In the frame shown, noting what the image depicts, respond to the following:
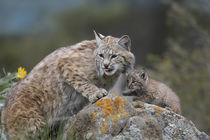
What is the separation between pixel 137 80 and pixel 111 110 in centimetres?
175

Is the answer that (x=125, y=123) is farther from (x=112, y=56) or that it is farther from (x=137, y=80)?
(x=137, y=80)

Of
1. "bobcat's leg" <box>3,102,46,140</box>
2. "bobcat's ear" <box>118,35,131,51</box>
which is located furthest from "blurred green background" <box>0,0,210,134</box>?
"bobcat's leg" <box>3,102,46,140</box>

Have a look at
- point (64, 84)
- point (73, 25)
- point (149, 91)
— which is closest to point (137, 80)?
point (149, 91)

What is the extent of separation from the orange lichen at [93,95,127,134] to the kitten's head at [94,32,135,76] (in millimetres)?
871

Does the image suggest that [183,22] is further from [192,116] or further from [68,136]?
[68,136]

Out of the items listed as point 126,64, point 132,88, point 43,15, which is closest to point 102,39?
point 126,64

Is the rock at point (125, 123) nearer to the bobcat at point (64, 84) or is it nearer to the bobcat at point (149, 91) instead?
the bobcat at point (64, 84)

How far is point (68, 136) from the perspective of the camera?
596 cm

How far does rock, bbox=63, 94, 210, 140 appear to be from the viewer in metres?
5.81

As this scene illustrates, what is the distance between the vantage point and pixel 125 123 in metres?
5.95

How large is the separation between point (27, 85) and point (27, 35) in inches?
691

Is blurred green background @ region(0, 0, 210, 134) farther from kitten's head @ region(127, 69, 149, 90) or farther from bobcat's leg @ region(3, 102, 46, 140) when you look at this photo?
bobcat's leg @ region(3, 102, 46, 140)

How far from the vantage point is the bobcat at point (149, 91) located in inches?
292

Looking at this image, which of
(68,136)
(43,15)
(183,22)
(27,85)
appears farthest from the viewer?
(43,15)
